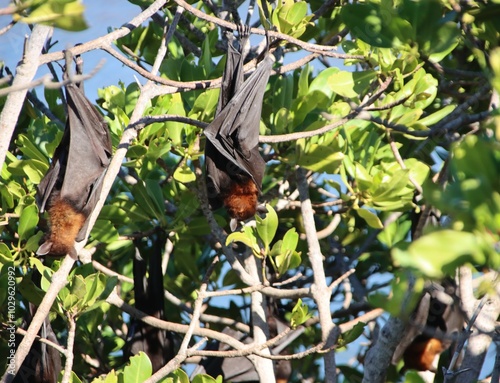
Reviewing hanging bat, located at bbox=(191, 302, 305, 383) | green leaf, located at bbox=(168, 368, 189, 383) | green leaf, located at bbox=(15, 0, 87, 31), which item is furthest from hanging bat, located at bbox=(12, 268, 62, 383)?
green leaf, located at bbox=(15, 0, 87, 31)

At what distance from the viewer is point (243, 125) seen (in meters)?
3.56

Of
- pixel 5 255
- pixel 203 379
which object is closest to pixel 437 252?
pixel 203 379

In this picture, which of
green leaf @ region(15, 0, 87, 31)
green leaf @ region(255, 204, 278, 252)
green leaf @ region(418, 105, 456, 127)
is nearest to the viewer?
green leaf @ region(15, 0, 87, 31)

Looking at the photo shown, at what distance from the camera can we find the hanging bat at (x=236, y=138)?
346 centimetres

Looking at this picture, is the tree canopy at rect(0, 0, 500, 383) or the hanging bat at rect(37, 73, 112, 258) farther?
the hanging bat at rect(37, 73, 112, 258)

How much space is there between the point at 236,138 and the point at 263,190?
0.83m

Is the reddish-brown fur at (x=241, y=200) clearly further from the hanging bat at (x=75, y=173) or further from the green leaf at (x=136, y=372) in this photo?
the green leaf at (x=136, y=372)

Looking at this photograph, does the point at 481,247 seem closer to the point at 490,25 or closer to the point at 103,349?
the point at 490,25

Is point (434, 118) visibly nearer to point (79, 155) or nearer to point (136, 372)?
point (79, 155)

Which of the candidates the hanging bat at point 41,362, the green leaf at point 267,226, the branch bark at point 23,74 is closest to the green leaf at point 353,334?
the green leaf at point 267,226

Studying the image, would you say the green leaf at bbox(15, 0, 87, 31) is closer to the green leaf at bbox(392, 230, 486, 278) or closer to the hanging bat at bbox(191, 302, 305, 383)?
the green leaf at bbox(392, 230, 486, 278)

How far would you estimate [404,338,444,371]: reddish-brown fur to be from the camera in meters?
4.82

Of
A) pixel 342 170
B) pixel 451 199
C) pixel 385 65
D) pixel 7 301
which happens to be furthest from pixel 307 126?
pixel 451 199

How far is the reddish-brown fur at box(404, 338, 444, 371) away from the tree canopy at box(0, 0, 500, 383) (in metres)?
0.06
